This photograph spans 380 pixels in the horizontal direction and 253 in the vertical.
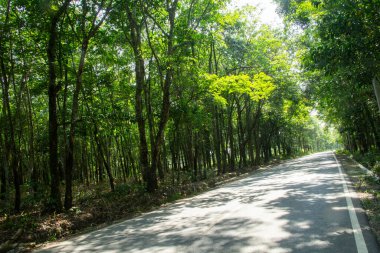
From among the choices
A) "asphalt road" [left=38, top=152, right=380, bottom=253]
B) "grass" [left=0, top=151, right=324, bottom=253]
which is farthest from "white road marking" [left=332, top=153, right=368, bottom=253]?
"grass" [left=0, top=151, right=324, bottom=253]

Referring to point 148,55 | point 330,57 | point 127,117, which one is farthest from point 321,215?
point 148,55

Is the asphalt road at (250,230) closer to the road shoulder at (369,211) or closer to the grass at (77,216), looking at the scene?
the road shoulder at (369,211)

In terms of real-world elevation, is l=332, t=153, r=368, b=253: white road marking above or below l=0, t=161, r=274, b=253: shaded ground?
below

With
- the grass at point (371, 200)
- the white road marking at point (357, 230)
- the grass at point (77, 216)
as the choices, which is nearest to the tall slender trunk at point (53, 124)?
the grass at point (77, 216)

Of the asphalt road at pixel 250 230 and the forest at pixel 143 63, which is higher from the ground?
the forest at pixel 143 63

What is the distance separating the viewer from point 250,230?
22.6 ft

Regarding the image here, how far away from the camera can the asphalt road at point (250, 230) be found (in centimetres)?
574

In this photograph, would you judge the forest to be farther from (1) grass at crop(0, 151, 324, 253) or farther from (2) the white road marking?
(2) the white road marking

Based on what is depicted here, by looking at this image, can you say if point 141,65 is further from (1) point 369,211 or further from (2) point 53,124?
(1) point 369,211

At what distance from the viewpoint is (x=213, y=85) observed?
16.6m

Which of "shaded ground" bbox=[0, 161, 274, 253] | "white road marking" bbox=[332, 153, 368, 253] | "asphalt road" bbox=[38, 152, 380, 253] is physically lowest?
"white road marking" bbox=[332, 153, 368, 253]

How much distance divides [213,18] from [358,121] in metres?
18.7

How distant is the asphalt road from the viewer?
5741 mm

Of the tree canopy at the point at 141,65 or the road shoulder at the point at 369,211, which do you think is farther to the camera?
the tree canopy at the point at 141,65
